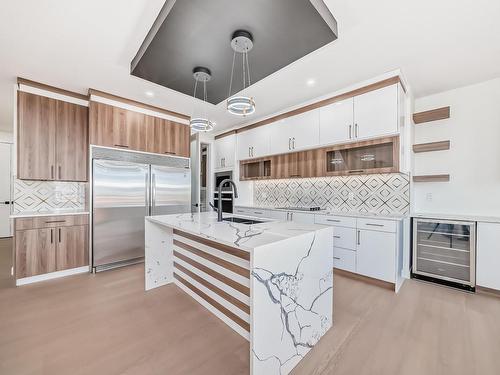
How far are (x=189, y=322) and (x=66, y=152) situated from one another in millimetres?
2932

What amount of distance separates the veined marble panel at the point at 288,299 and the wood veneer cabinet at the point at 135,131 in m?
3.12

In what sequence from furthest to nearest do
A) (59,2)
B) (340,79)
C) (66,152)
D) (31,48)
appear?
(66,152) → (340,79) → (31,48) → (59,2)

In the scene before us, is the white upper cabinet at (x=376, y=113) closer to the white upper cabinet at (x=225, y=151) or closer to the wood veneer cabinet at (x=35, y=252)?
the white upper cabinet at (x=225, y=151)

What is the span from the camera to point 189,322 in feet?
6.46

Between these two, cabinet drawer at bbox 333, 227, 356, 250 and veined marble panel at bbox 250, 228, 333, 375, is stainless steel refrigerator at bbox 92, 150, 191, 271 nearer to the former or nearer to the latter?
cabinet drawer at bbox 333, 227, 356, 250

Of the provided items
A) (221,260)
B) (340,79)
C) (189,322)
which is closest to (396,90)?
(340,79)

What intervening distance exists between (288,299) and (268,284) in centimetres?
26

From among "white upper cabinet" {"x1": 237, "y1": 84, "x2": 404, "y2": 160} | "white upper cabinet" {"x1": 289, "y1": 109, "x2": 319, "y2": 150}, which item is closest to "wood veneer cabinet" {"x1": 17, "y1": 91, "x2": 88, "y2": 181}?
"white upper cabinet" {"x1": 237, "y1": 84, "x2": 404, "y2": 160}

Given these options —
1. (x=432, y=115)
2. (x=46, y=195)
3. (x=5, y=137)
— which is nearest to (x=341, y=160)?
(x=432, y=115)

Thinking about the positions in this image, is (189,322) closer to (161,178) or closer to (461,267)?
(161,178)

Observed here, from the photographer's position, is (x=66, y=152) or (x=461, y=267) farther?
(x=66, y=152)

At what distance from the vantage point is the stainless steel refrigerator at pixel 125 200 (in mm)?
3162

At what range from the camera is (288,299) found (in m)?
1.43

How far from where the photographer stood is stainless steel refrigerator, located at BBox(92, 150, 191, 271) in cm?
316
